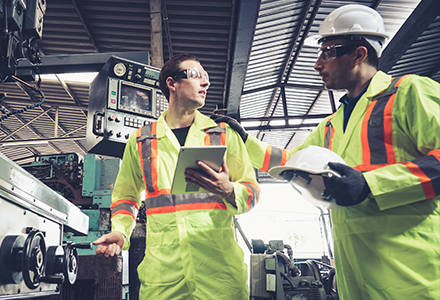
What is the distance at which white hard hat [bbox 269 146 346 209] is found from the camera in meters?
1.32

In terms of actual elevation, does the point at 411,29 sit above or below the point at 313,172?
above

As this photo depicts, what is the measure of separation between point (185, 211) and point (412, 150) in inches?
38.6

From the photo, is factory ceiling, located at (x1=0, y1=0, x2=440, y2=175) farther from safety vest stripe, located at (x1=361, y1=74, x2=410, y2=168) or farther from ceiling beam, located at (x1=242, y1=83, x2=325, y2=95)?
safety vest stripe, located at (x1=361, y1=74, x2=410, y2=168)

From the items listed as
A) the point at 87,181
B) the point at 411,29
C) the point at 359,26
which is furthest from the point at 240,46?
the point at 359,26

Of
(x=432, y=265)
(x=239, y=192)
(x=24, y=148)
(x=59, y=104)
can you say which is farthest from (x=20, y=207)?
(x=24, y=148)

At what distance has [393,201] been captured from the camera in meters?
1.25

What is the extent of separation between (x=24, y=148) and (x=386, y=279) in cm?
1460

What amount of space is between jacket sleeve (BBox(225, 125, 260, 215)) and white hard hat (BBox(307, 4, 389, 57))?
0.73 m

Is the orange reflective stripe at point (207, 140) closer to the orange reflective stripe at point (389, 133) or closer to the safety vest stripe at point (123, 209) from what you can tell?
the safety vest stripe at point (123, 209)

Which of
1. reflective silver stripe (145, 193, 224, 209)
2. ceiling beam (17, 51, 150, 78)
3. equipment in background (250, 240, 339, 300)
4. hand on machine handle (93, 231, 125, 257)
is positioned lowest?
equipment in background (250, 240, 339, 300)

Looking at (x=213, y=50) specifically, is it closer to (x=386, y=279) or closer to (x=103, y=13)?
(x=103, y=13)

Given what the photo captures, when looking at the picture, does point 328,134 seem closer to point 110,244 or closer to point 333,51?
point 333,51

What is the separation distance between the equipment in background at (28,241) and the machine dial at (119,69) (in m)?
1.67

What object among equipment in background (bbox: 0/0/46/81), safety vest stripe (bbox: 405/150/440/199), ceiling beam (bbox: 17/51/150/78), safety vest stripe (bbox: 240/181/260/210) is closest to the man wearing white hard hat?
safety vest stripe (bbox: 405/150/440/199)
